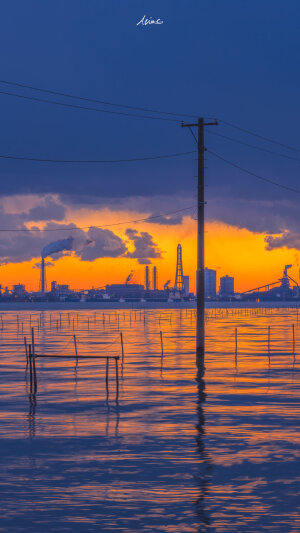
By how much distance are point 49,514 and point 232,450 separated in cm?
663

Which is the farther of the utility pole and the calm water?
the utility pole

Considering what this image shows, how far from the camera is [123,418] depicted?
23.3 metres

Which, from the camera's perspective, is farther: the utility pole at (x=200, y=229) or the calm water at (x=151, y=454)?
the utility pole at (x=200, y=229)

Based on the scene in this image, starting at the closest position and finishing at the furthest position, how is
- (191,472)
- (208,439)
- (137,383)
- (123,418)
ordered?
(191,472) → (208,439) → (123,418) → (137,383)

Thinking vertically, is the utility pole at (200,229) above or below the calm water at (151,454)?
above

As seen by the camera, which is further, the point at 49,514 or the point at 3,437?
the point at 3,437

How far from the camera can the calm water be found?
12234 mm

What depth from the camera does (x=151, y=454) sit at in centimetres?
1764

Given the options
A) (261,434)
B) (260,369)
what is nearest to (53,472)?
(261,434)

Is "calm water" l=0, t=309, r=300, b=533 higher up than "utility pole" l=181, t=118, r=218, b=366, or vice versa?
"utility pole" l=181, t=118, r=218, b=366

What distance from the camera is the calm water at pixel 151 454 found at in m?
12.2

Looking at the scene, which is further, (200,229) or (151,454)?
(200,229)

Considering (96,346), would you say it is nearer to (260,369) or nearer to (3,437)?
(260,369)

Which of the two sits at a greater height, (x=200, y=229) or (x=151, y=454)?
(x=200, y=229)
